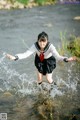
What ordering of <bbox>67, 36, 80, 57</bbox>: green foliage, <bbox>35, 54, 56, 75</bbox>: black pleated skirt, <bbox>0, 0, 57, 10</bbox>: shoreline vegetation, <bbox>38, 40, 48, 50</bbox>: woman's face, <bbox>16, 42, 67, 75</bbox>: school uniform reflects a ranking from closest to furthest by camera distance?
<bbox>38, 40, 48, 50</bbox>: woman's face → <bbox>16, 42, 67, 75</bbox>: school uniform → <bbox>35, 54, 56, 75</bbox>: black pleated skirt → <bbox>67, 36, 80, 57</bbox>: green foliage → <bbox>0, 0, 57, 10</bbox>: shoreline vegetation

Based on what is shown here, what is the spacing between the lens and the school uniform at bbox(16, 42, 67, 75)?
6480 millimetres

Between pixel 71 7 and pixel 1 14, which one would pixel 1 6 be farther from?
pixel 71 7

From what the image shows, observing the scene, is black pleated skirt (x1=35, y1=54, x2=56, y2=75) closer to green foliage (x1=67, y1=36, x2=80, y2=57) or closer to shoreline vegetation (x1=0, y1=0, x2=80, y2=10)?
green foliage (x1=67, y1=36, x2=80, y2=57)

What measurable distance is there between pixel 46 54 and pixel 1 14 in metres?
11.8

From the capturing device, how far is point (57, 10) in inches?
744

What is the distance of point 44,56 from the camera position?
6.62 m

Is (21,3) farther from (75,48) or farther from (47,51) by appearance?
(47,51)

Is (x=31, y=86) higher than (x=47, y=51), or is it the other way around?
(x=47, y=51)

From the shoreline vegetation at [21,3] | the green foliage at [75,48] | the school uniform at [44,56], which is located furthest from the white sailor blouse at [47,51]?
the shoreline vegetation at [21,3]

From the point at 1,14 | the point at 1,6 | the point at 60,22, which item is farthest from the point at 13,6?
the point at 60,22

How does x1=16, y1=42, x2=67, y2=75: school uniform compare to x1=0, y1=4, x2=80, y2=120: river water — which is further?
x1=16, y1=42, x2=67, y2=75: school uniform

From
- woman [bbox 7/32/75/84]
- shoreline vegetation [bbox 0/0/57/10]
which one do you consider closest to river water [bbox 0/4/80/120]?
woman [bbox 7/32/75/84]

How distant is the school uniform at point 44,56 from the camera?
6480mm

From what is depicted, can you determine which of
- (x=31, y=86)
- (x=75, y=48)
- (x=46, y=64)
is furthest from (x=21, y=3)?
(x=46, y=64)
